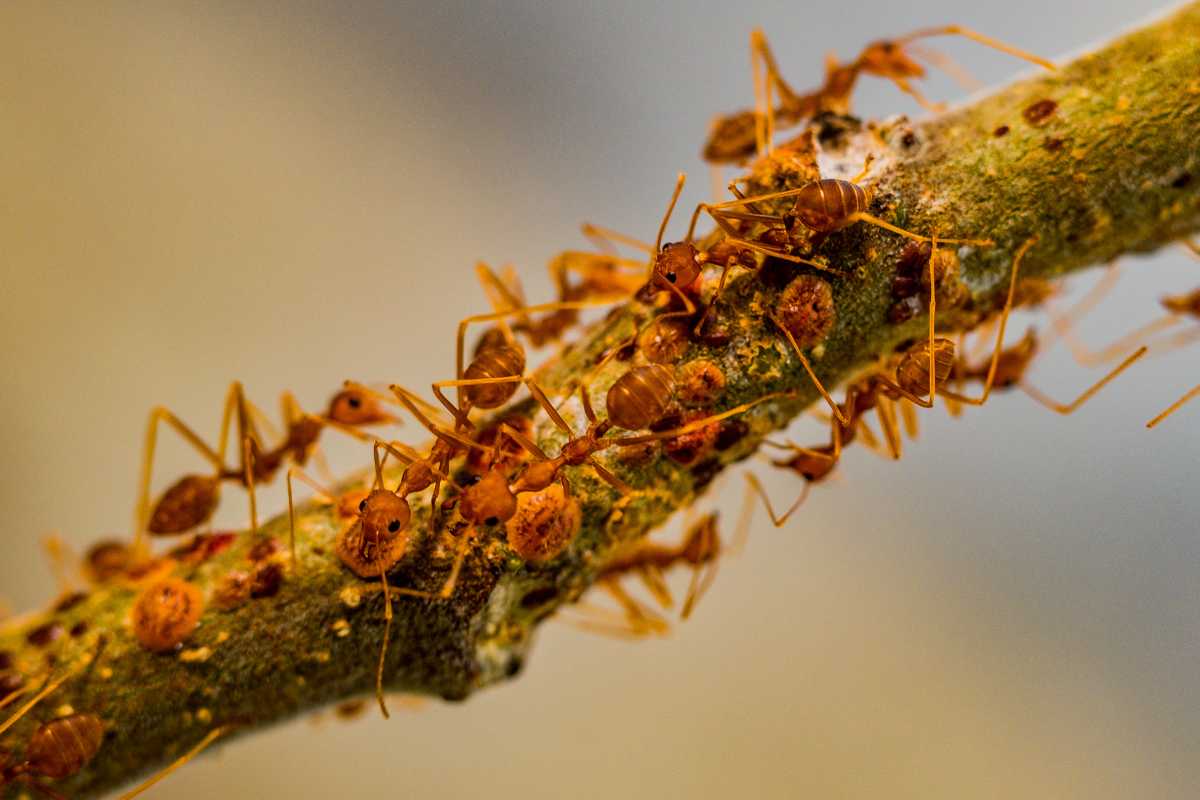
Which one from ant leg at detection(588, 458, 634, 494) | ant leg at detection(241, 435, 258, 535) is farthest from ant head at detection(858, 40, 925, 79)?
ant leg at detection(241, 435, 258, 535)

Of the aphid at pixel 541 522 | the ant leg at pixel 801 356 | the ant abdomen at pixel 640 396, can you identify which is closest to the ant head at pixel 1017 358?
the ant leg at pixel 801 356

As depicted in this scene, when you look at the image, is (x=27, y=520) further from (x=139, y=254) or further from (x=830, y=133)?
(x=830, y=133)

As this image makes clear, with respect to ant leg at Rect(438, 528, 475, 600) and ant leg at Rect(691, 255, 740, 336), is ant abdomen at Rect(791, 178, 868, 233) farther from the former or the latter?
ant leg at Rect(438, 528, 475, 600)

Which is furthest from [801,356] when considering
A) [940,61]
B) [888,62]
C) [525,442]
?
[940,61]

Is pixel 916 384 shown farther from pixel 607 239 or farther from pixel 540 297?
pixel 540 297

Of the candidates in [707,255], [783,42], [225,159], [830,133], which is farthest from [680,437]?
[225,159]

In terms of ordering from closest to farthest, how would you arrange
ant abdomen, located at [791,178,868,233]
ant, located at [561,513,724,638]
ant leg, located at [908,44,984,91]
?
ant abdomen, located at [791,178,868,233], ant, located at [561,513,724,638], ant leg, located at [908,44,984,91]
